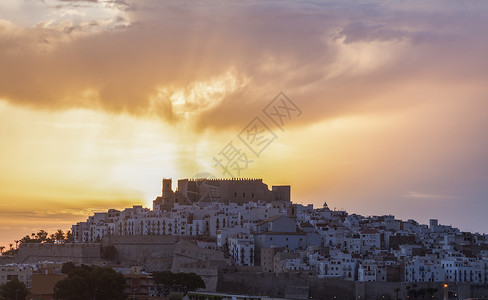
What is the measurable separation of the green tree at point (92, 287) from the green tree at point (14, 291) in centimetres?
186

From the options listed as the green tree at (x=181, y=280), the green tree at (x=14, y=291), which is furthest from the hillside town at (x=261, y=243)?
the green tree at (x=14, y=291)

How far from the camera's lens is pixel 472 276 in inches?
2404

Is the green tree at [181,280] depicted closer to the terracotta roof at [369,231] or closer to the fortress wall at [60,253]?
the fortress wall at [60,253]

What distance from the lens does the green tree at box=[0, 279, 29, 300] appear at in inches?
2071

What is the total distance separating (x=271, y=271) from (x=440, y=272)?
9957mm

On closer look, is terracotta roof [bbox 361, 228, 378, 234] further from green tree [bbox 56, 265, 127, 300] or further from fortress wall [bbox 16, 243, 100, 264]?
green tree [bbox 56, 265, 127, 300]

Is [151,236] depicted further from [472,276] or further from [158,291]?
[472,276]

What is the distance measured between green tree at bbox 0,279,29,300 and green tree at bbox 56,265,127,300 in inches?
73.4

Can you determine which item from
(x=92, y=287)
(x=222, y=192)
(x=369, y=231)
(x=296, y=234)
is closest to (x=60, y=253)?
(x=222, y=192)

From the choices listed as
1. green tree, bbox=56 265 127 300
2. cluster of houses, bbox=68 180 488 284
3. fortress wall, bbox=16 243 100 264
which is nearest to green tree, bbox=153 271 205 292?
cluster of houses, bbox=68 180 488 284

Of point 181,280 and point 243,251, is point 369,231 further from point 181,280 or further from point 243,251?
point 181,280

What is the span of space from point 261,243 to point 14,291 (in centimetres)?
1742

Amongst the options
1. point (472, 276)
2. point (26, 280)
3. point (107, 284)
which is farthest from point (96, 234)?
point (472, 276)

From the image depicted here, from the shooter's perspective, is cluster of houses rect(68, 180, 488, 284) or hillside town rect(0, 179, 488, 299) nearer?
hillside town rect(0, 179, 488, 299)
